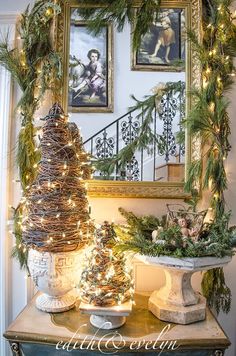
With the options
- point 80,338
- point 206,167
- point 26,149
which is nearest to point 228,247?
point 206,167

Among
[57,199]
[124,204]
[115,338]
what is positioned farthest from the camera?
→ [124,204]

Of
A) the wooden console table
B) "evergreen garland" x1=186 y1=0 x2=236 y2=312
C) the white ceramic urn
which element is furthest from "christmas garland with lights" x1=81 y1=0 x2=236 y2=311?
the white ceramic urn

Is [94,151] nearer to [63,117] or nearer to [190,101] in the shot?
[63,117]

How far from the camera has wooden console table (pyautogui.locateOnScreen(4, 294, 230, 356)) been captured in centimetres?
114

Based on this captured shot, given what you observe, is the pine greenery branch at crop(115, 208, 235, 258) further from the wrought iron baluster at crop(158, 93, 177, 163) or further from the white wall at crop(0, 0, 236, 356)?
the wrought iron baluster at crop(158, 93, 177, 163)

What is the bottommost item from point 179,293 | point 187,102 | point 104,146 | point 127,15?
point 179,293

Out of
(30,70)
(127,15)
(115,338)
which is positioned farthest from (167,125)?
(115,338)

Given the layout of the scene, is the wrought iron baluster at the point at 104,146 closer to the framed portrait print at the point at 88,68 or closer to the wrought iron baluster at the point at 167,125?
the framed portrait print at the point at 88,68

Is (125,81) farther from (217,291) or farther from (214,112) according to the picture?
(217,291)

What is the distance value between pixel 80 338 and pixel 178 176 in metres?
0.85

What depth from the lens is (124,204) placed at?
5.38ft

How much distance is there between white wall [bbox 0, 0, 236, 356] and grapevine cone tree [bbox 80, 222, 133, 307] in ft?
1.13

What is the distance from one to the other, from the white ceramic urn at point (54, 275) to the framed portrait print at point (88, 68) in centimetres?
72

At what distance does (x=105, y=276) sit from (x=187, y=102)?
92cm
